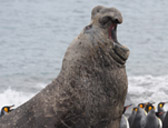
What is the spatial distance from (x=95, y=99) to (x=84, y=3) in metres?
30.4

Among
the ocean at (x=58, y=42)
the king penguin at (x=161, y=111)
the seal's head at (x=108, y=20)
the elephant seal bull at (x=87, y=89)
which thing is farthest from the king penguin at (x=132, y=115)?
the seal's head at (x=108, y=20)

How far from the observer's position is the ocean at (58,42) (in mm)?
13258

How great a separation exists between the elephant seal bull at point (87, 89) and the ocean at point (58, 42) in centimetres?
804

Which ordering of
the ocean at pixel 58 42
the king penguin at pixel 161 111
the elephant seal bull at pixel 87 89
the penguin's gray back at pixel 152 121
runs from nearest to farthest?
the elephant seal bull at pixel 87 89
the penguin's gray back at pixel 152 121
the king penguin at pixel 161 111
the ocean at pixel 58 42

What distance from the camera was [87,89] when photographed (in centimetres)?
361

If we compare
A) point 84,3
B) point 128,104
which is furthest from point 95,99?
point 84,3

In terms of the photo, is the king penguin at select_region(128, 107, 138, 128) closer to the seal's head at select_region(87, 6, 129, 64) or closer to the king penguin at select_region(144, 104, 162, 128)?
the king penguin at select_region(144, 104, 162, 128)

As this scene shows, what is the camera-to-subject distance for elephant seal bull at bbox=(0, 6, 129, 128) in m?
3.56

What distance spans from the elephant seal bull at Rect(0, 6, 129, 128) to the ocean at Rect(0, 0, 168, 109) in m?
8.04

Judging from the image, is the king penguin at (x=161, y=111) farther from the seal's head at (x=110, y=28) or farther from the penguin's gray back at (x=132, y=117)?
the seal's head at (x=110, y=28)

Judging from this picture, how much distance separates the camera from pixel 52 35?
23625mm

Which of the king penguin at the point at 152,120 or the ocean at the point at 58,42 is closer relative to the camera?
the king penguin at the point at 152,120

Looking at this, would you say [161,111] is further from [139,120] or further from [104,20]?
[104,20]

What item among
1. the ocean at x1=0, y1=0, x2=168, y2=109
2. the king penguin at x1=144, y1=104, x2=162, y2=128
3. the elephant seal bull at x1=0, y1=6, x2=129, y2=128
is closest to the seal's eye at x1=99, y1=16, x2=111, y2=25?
the elephant seal bull at x1=0, y1=6, x2=129, y2=128
